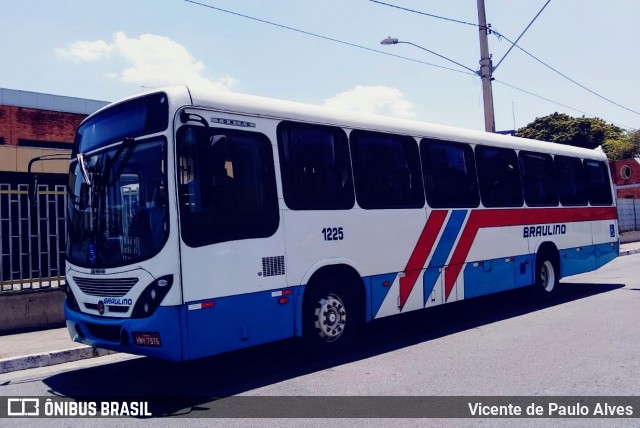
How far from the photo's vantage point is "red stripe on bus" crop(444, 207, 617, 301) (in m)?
9.51

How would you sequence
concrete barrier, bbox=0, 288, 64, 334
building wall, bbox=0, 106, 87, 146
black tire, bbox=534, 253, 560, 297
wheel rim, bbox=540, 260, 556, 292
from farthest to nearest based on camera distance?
building wall, bbox=0, 106, 87, 146 < wheel rim, bbox=540, 260, 556, 292 < black tire, bbox=534, 253, 560, 297 < concrete barrier, bbox=0, 288, 64, 334

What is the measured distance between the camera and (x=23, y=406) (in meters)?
6.04

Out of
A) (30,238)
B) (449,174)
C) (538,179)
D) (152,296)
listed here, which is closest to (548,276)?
(538,179)

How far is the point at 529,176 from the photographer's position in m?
11.6

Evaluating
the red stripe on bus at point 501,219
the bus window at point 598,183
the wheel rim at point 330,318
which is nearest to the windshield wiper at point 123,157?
the wheel rim at point 330,318

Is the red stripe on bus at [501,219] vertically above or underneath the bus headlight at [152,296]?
above

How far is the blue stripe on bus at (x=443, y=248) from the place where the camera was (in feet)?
29.6

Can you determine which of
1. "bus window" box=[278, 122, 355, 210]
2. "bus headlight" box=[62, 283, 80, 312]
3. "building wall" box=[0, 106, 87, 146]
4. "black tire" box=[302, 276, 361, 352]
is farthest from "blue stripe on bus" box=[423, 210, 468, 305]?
"building wall" box=[0, 106, 87, 146]

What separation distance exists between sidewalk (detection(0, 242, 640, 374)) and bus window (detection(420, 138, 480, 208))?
5575 mm

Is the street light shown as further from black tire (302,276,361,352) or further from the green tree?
the green tree

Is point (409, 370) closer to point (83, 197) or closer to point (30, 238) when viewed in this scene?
point (83, 197)

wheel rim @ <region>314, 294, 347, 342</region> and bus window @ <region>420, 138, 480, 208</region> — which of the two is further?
bus window @ <region>420, 138, 480, 208</region>

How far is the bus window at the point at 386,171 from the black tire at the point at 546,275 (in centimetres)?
423

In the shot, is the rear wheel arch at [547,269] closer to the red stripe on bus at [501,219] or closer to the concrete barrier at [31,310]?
the red stripe on bus at [501,219]
